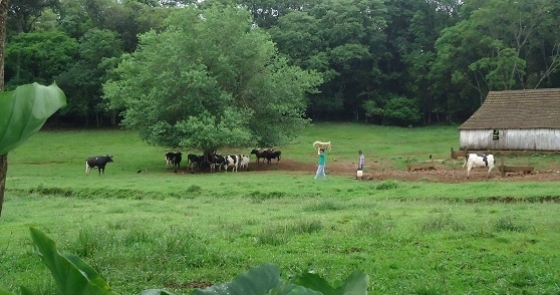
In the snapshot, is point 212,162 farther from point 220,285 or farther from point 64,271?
point 64,271

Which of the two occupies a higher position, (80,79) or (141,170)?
(80,79)

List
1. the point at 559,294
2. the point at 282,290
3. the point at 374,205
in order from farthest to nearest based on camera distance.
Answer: the point at 374,205 < the point at 559,294 < the point at 282,290

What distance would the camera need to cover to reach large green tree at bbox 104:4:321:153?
87.4 ft

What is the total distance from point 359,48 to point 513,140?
18881 mm

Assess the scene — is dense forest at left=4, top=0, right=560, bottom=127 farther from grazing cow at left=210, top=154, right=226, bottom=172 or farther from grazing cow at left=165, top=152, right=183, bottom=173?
grazing cow at left=210, top=154, right=226, bottom=172

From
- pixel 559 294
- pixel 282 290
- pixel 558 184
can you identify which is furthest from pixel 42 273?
pixel 558 184

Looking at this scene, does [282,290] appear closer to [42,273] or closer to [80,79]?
[42,273]

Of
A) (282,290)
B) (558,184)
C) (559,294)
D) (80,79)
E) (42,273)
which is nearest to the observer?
(282,290)

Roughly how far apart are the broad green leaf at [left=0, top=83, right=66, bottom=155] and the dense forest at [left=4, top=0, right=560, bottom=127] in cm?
3795

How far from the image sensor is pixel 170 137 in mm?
26969

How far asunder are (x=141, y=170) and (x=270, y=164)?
584 cm

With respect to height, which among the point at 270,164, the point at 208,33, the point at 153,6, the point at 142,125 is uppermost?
the point at 153,6

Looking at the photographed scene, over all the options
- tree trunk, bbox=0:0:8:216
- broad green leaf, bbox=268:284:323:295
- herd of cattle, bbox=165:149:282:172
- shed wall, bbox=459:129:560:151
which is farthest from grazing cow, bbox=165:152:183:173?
broad green leaf, bbox=268:284:323:295

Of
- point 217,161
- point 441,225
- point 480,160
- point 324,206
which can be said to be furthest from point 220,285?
point 217,161
